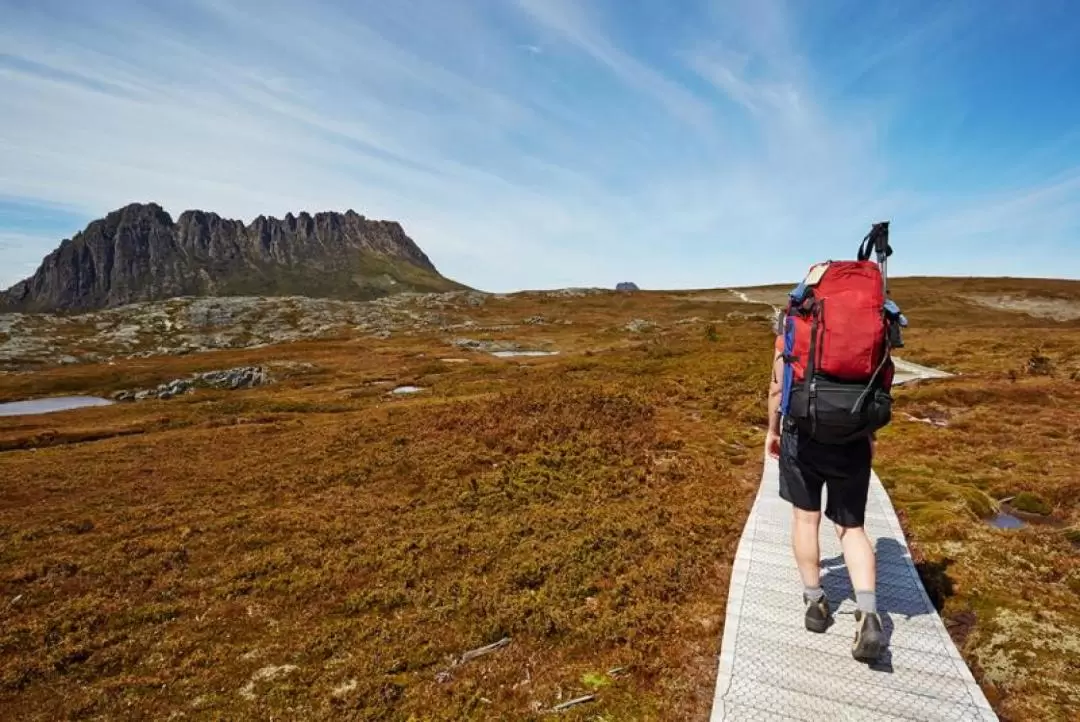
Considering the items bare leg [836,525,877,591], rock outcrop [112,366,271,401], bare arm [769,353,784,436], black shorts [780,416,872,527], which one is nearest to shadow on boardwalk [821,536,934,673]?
bare leg [836,525,877,591]

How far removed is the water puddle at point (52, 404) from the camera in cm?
6100

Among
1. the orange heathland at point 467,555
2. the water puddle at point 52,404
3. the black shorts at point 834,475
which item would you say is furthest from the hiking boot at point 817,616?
the water puddle at point 52,404

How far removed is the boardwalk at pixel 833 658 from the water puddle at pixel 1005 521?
14.8 ft

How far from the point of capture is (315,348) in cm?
8750

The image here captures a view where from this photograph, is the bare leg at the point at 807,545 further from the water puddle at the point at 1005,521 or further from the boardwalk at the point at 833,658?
the water puddle at the point at 1005,521

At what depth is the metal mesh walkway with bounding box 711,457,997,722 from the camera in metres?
6.02

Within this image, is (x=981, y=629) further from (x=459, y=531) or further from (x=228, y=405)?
(x=228, y=405)

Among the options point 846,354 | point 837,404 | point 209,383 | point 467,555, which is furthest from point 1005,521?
point 209,383

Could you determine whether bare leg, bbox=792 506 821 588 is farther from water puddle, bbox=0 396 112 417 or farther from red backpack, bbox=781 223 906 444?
water puddle, bbox=0 396 112 417

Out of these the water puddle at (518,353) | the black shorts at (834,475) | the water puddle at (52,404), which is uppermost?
the black shorts at (834,475)

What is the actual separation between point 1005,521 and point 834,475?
926 centimetres

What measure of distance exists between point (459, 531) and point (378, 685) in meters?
5.47

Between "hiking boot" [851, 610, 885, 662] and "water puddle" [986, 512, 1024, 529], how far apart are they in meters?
7.87

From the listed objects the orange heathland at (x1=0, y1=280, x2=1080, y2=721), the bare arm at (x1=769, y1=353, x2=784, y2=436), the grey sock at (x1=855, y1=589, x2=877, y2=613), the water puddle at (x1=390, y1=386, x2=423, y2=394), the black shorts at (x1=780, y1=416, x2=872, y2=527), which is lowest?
the water puddle at (x1=390, y1=386, x2=423, y2=394)
